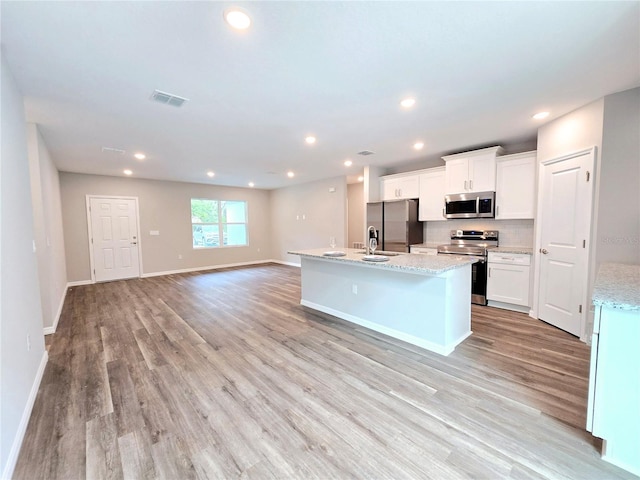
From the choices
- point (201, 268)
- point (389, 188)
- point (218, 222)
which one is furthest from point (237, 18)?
point (201, 268)

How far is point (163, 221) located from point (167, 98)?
5367 millimetres

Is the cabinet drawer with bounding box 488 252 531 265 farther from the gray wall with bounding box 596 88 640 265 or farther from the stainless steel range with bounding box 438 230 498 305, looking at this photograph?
the gray wall with bounding box 596 88 640 265

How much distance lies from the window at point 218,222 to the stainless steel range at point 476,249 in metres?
6.21

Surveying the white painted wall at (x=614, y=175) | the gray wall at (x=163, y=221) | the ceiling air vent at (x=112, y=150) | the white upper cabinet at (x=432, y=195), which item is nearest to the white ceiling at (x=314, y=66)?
the white painted wall at (x=614, y=175)

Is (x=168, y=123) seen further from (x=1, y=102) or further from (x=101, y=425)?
(x=101, y=425)

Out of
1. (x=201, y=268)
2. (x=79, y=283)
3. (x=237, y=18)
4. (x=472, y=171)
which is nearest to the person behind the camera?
(x=237, y=18)

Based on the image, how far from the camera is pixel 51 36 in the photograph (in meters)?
1.75

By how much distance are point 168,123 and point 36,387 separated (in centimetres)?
282

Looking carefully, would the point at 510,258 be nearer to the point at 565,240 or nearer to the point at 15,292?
the point at 565,240

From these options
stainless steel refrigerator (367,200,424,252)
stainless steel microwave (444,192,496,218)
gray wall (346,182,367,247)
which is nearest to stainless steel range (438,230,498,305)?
stainless steel microwave (444,192,496,218)

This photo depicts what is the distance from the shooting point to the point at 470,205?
14.5 ft

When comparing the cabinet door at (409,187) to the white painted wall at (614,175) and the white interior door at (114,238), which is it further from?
the white interior door at (114,238)

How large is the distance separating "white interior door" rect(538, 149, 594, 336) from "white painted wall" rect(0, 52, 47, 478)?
15.6ft

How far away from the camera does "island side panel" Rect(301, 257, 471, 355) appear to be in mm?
2711
